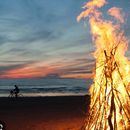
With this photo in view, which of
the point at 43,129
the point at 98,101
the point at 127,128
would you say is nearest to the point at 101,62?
the point at 98,101

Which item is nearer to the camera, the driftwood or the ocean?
the driftwood

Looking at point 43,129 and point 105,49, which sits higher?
point 105,49

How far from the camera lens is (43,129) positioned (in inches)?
646

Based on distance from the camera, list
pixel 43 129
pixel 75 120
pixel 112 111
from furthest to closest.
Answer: pixel 75 120, pixel 43 129, pixel 112 111

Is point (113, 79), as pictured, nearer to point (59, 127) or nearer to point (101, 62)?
point (101, 62)

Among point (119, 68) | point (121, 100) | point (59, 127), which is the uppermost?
point (119, 68)

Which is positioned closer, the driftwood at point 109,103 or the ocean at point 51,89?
the driftwood at point 109,103

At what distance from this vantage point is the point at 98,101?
11.6 m

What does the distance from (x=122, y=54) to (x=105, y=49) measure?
21.1 inches

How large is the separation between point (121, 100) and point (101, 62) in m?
1.27

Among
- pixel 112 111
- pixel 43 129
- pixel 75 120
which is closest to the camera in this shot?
pixel 112 111

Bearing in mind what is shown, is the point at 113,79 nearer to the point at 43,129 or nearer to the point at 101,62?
the point at 101,62

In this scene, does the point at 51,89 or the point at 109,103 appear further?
the point at 51,89

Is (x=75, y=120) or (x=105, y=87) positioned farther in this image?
(x=75, y=120)
